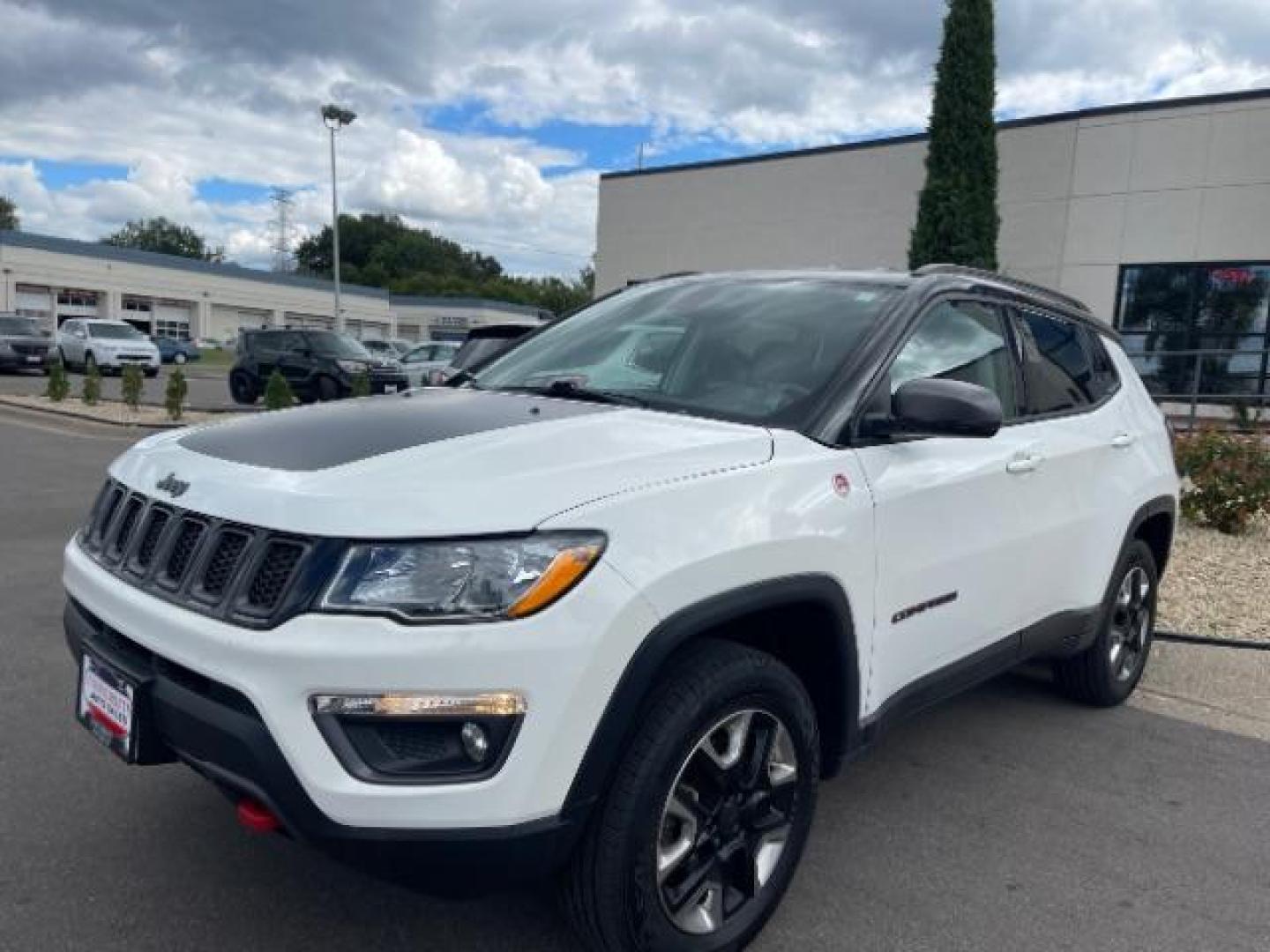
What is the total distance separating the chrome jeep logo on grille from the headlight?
2.01 feet

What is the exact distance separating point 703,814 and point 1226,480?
727 cm

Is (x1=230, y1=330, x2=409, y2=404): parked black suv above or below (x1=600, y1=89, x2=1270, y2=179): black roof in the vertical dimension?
below

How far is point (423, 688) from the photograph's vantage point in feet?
6.16

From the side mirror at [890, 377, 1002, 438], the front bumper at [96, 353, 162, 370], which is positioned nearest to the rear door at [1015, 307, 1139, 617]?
the side mirror at [890, 377, 1002, 438]

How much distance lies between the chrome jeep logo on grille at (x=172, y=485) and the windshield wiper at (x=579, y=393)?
43.3 inches

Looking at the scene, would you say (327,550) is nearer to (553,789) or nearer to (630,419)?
(553,789)

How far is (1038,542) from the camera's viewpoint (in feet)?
11.2

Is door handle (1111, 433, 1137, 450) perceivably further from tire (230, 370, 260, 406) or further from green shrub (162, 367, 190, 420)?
tire (230, 370, 260, 406)

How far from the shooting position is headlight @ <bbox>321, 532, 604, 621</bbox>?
1.92 metres

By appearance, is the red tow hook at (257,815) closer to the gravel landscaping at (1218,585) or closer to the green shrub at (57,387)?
the gravel landscaping at (1218,585)

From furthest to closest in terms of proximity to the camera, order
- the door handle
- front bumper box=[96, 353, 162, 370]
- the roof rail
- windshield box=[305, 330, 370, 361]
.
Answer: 1. front bumper box=[96, 353, 162, 370]
2. windshield box=[305, 330, 370, 361]
3. the door handle
4. the roof rail

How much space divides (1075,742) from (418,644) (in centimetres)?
314

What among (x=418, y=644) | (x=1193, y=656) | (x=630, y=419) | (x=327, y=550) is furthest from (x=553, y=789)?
(x=1193, y=656)

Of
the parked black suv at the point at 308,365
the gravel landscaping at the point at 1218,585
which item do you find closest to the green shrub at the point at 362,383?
the parked black suv at the point at 308,365
